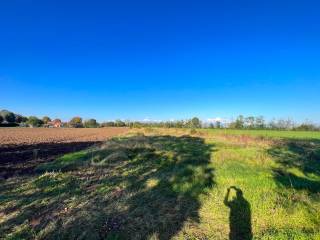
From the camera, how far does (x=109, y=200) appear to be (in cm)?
755

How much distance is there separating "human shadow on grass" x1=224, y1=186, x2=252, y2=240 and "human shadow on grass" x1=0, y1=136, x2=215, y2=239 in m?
0.94

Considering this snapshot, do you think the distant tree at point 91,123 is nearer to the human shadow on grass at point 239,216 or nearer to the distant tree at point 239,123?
the distant tree at point 239,123

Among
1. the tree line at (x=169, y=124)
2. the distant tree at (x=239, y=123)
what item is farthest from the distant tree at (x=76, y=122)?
the distant tree at (x=239, y=123)

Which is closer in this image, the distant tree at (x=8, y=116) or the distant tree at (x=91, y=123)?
the distant tree at (x=8, y=116)

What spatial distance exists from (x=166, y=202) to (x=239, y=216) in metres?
2.17

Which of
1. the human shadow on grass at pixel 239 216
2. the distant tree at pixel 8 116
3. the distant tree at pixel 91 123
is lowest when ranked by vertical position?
the human shadow on grass at pixel 239 216

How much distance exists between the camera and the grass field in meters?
5.73

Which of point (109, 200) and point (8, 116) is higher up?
point (8, 116)

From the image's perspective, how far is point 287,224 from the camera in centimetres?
625

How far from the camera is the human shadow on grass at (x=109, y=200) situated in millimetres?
5711

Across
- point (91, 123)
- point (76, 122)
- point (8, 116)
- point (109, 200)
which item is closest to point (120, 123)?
point (91, 123)

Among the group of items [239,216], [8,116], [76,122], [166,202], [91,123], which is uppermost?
[8,116]

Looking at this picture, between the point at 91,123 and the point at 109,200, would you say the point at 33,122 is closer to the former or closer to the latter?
the point at 91,123

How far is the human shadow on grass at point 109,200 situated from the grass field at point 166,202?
0.9 inches
